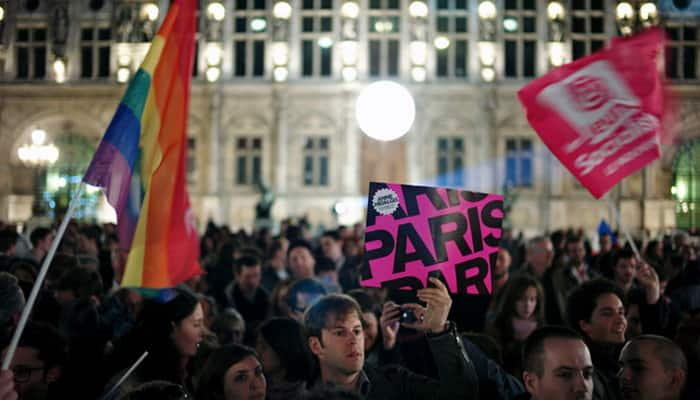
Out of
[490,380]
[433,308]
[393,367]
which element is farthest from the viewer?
[393,367]

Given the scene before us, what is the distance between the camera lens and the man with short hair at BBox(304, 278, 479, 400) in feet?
12.6

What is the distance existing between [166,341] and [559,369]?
2.31 metres

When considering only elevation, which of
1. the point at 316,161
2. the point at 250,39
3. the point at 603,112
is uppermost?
the point at 250,39

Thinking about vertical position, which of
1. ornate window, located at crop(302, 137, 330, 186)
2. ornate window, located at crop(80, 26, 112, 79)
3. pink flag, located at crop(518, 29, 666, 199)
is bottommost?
pink flag, located at crop(518, 29, 666, 199)

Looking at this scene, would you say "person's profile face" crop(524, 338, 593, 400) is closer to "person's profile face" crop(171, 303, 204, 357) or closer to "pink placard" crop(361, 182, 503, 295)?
"pink placard" crop(361, 182, 503, 295)

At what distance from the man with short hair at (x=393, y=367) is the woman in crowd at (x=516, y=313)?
1680 millimetres

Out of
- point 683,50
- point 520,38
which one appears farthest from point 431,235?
point 683,50

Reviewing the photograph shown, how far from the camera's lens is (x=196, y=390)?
4.21 m

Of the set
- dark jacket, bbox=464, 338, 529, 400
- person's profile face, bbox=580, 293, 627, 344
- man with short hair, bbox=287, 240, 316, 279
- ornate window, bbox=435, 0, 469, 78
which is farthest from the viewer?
ornate window, bbox=435, 0, 469, 78

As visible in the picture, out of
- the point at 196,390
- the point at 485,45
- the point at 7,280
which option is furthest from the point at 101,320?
the point at 485,45

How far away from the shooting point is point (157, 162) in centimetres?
505

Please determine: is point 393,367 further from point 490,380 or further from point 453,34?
point 453,34

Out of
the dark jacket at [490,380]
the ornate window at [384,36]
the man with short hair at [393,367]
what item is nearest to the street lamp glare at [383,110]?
the ornate window at [384,36]

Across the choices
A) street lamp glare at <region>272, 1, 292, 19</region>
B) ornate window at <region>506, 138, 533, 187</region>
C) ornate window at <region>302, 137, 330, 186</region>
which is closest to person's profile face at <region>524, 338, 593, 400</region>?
ornate window at <region>302, 137, 330, 186</region>
